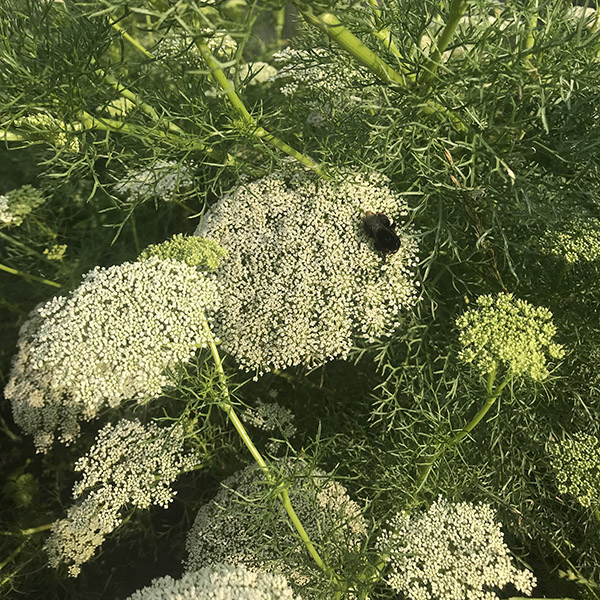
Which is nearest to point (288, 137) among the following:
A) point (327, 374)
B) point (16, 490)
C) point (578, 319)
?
point (327, 374)

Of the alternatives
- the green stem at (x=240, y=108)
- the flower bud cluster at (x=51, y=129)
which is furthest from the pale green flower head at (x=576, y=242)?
the flower bud cluster at (x=51, y=129)

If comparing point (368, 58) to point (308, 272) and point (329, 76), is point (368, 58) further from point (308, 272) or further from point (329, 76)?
point (329, 76)

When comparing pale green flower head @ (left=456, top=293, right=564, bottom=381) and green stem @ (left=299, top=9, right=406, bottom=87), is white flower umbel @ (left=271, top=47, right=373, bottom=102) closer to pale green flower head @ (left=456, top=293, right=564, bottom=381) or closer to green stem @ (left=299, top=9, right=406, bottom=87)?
green stem @ (left=299, top=9, right=406, bottom=87)

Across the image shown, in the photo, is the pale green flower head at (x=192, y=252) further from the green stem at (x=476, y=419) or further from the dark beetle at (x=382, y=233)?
the green stem at (x=476, y=419)

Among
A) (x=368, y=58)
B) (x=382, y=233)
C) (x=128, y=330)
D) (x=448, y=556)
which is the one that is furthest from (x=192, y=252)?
(x=448, y=556)

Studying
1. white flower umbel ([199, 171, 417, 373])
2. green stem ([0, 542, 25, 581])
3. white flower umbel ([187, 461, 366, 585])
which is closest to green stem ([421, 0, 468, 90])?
white flower umbel ([199, 171, 417, 373])

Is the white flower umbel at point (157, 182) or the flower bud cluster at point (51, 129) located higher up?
the flower bud cluster at point (51, 129)
